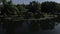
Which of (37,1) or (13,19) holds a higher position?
(37,1)

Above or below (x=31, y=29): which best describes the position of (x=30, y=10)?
above

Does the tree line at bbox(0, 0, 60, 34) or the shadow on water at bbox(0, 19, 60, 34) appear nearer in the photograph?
the shadow on water at bbox(0, 19, 60, 34)

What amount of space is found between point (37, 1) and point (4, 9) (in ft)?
28.5

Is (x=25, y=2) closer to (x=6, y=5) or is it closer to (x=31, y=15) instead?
(x=31, y=15)

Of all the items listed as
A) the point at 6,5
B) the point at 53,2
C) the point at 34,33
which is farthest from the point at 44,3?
the point at 34,33

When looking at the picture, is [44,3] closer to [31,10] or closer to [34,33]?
[31,10]

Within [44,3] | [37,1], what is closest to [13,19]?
[37,1]

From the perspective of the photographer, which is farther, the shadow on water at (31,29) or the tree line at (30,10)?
the tree line at (30,10)

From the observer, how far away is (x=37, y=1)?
35562 millimetres

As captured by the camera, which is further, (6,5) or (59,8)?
(59,8)

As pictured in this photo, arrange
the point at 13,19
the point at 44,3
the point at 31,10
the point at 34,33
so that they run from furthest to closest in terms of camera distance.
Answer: the point at 44,3
the point at 31,10
the point at 13,19
the point at 34,33

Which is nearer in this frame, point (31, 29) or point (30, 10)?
point (31, 29)

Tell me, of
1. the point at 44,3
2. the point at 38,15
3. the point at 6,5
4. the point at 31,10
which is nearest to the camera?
the point at 6,5

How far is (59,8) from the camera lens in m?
38.2
